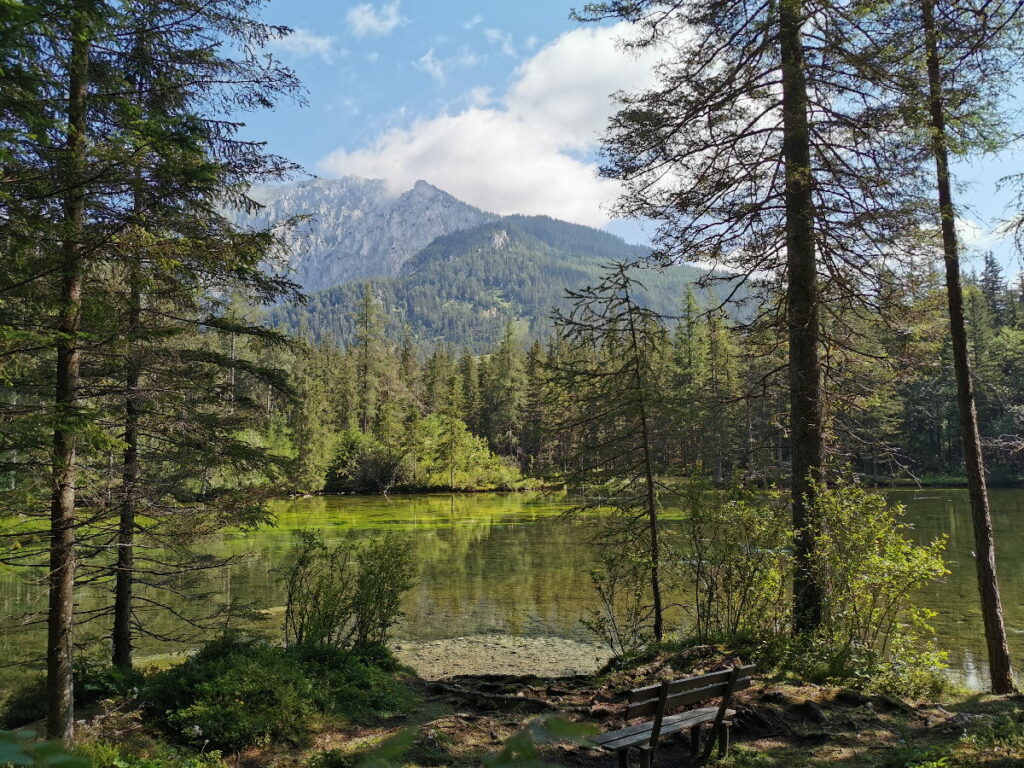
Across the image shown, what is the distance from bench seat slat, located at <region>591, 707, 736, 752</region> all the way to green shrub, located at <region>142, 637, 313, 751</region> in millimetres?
2807

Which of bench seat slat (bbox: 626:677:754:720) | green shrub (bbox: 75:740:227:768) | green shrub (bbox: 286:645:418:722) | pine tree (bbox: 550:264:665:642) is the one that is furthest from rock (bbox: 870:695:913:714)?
green shrub (bbox: 75:740:227:768)

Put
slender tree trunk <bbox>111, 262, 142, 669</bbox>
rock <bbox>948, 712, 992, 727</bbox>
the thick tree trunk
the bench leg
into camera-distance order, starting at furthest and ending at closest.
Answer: the thick tree trunk < slender tree trunk <bbox>111, 262, 142, 669</bbox> < rock <bbox>948, 712, 992, 727</bbox> < the bench leg

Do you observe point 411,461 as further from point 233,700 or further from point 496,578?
point 233,700

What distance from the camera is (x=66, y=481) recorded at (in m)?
5.50

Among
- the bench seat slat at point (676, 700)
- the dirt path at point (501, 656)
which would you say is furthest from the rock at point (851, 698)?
the dirt path at point (501, 656)

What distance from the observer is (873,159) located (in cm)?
805

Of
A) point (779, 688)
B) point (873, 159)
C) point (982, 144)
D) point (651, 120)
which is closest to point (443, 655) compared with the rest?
point (779, 688)

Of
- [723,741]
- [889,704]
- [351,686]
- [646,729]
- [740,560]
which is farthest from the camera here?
[740,560]

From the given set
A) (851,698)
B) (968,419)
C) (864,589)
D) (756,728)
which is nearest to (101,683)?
(756,728)

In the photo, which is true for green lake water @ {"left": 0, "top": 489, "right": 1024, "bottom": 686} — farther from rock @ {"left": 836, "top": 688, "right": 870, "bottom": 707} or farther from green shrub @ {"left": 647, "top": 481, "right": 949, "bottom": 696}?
rock @ {"left": 836, "top": 688, "right": 870, "bottom": 707}

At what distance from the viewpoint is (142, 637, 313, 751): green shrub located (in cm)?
538

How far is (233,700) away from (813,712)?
5092 mm

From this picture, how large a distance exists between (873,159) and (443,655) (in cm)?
934

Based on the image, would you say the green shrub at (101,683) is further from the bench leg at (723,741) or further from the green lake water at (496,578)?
the bench leg at (723,741)
